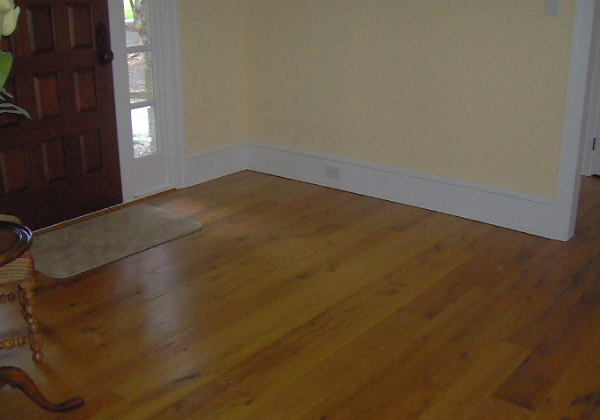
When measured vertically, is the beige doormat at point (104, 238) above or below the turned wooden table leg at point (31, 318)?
below

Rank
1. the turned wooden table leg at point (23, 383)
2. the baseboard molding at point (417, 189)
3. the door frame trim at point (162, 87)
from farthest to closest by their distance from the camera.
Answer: the door frame trim at point (162, 87) → the baseboard molding at point (417, 189) → the turned wooden table leg at point (23, 383)

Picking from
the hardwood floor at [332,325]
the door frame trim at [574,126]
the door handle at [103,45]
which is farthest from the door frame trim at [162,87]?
the door frame trim at [574,126]

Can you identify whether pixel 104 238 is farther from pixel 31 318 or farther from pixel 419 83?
pixel 419 83

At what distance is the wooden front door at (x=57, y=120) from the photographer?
3812 millimetres

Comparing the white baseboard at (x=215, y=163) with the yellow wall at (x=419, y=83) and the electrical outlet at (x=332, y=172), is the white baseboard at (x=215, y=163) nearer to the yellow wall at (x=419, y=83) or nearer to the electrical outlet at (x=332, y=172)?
the yellow wall at (x=419, y=83)

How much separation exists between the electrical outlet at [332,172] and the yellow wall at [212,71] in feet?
2.47

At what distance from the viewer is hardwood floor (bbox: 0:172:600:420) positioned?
8.29 ft

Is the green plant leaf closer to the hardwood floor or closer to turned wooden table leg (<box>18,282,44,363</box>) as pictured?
turned wooden table leg (<box>18,282,44,363</box>)

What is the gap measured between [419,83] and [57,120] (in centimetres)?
207

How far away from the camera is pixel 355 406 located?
2.48 metres

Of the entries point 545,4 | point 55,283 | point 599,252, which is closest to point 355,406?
point 55,283

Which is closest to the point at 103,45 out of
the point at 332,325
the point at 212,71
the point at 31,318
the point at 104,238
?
the point at 212,71

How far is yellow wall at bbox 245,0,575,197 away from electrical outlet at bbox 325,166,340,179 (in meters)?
0.12

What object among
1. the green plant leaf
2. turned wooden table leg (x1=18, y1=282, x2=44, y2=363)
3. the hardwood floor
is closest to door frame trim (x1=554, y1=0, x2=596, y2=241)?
the hardwood floor
